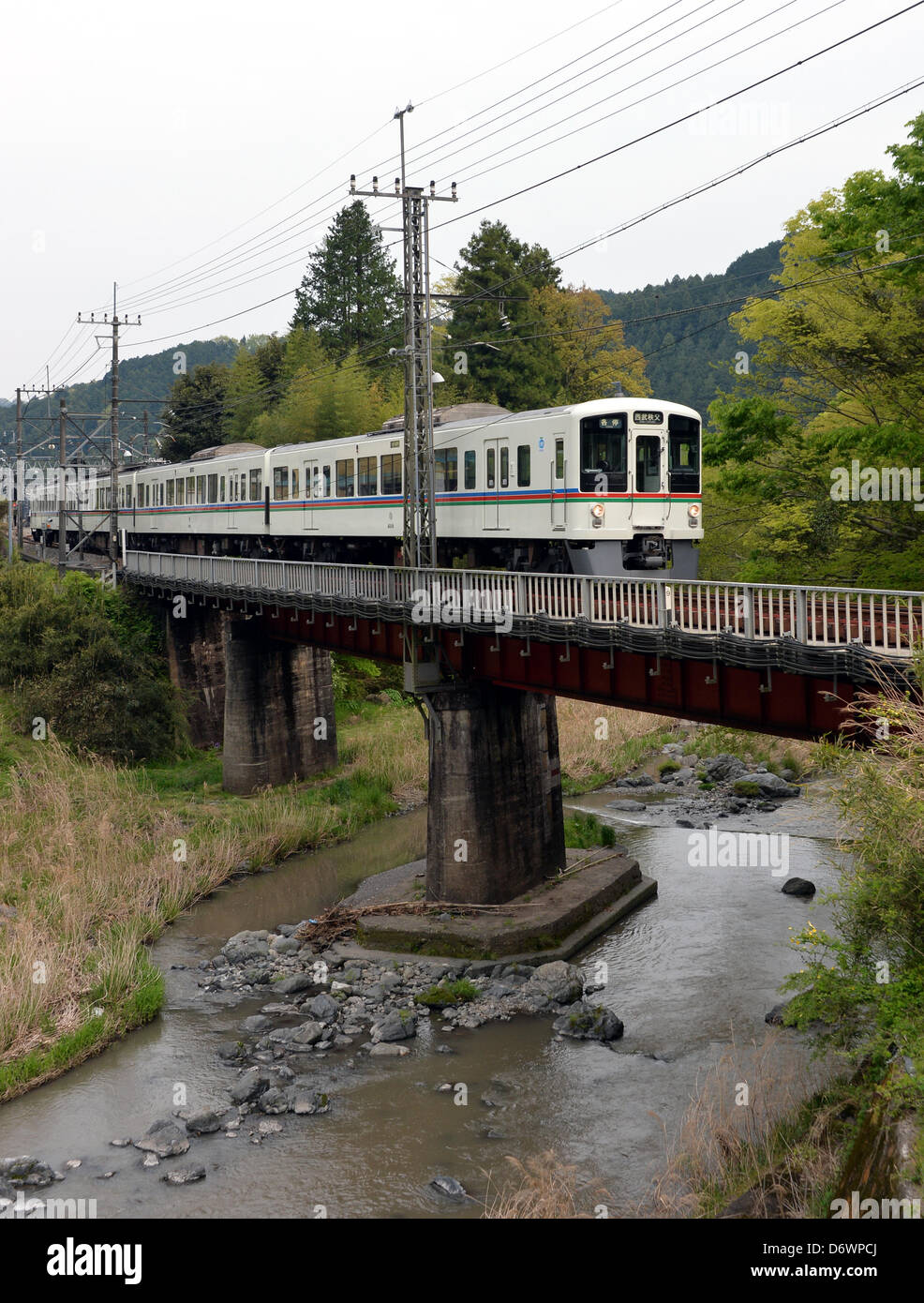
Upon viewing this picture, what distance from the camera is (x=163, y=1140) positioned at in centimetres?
1415

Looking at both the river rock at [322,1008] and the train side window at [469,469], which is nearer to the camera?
the river rock at [322,1008]

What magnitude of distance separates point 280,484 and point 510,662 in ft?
48.7

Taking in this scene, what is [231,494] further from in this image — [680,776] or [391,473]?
[680,776]

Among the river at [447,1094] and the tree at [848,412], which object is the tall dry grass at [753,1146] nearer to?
the river at [447,1094]

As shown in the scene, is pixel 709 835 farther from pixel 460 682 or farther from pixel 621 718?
pixel 621 718

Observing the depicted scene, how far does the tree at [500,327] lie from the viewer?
193 feet

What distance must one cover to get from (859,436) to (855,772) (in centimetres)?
1207

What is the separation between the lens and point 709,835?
93.2 ft

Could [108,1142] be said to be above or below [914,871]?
below

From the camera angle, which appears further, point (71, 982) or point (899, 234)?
point (899, 234)

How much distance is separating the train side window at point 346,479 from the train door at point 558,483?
8.97 meters

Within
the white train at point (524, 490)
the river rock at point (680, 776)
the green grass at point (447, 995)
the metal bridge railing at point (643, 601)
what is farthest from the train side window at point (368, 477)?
the river rock at point (680, 776)

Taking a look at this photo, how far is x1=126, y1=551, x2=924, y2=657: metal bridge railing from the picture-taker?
552 inches
